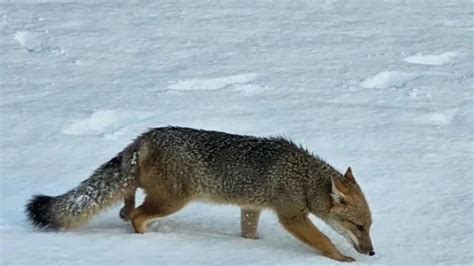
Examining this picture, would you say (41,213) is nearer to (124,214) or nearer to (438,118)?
(124,214)

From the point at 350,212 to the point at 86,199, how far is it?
6.50 ft

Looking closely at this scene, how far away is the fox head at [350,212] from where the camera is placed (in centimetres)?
699

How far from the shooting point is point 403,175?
329 inches

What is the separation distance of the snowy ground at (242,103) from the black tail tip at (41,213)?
13 centimetres

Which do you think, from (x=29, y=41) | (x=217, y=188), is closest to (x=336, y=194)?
(x=217, y=188)

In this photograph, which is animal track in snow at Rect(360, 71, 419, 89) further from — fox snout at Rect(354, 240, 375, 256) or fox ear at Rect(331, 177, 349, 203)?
fox snout at Rect(354, 240, 375, 256)

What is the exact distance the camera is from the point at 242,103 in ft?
34.2

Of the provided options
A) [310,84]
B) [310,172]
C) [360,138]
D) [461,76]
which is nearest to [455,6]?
[461,76]

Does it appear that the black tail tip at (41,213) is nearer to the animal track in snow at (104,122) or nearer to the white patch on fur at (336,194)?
the white patch on fur at (336,194)

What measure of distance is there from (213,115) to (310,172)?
2.83 metres

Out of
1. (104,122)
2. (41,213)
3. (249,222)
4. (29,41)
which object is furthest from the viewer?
(29,41)

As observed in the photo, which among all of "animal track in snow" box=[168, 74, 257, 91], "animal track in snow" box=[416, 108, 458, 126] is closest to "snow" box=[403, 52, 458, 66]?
"animal track in snow" box=[416, 108, 458, 126]

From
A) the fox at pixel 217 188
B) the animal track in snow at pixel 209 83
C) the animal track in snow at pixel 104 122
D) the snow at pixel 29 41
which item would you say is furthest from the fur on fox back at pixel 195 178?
the snow at pixel 29 41

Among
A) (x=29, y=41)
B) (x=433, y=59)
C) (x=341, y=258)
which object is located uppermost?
(x=29, y=41)
